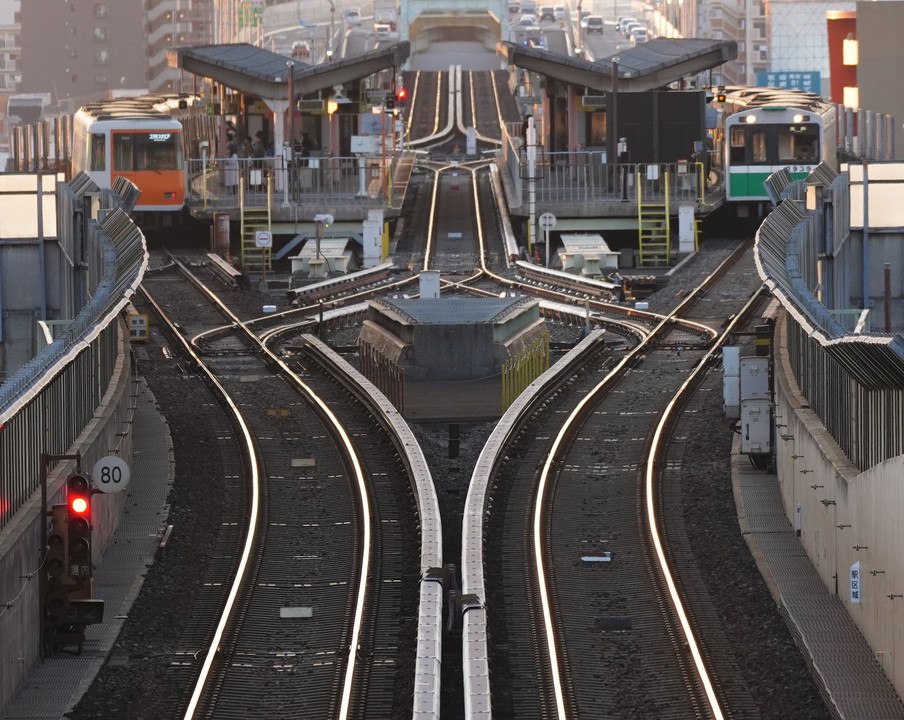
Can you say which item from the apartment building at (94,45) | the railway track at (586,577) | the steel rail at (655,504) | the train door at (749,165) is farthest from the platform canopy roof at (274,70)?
the apartment building at (94,45)

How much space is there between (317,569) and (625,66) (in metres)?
31.1

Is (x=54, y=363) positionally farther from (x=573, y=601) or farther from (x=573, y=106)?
(x=573, y=106)

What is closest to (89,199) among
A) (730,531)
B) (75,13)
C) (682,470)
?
(682,470)

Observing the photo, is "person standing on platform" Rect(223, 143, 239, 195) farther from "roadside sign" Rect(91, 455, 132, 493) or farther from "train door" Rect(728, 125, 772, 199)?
"roadside sign" Rect(91, 455, 132, 493)

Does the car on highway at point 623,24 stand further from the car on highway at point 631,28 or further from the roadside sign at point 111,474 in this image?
the roadside sign at point 111,474

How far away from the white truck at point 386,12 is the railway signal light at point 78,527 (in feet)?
367

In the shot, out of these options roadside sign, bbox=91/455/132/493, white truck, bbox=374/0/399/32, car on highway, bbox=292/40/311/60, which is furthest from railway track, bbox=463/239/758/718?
white truck, bbox=374/0/399/32

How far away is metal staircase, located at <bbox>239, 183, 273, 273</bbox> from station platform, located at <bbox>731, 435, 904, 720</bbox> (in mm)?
22521

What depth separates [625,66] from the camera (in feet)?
161

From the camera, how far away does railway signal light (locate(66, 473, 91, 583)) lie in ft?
55.2

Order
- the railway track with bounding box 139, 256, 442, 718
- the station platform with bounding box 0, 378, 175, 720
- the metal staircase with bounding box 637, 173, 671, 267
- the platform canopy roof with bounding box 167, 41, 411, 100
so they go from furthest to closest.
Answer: the platform canopy roof with bounding box 167, 41, 411, 100, the metal staircase with bounding box 637, 173, 671, 267, the railway track with bounding box 139, 256, 442, 718, the station platform with bounding box 0, 378, 175, 720

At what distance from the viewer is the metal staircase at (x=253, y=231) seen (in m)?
44.4

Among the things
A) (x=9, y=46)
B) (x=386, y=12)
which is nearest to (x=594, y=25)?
(x=386, y=12)

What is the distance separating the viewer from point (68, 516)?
16891 mm
